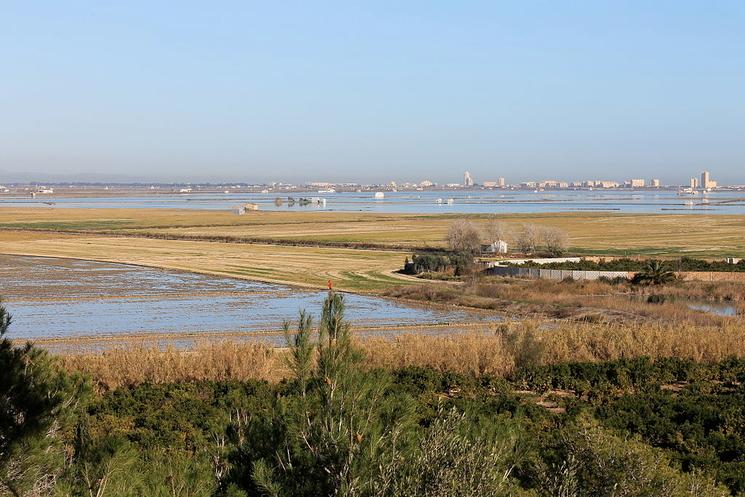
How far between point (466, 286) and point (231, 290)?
8.93 metres

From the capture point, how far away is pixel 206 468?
25.1 feet

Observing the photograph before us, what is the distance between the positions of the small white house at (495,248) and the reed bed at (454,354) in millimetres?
28688

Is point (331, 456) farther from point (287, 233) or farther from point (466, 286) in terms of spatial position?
point (287, 233)

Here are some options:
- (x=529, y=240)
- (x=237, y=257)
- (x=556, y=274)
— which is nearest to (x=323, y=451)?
(x=556, y=274)

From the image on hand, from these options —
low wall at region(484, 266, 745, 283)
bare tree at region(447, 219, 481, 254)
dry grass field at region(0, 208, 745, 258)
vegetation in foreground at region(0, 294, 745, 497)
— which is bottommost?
dry grass field at region(0, 208, 745, 258)

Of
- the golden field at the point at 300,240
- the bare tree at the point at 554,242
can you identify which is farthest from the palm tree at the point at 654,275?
the bare tree at the point at 554,242

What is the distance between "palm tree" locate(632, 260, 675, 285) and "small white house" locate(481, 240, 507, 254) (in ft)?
49.5

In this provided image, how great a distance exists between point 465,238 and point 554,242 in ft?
15.2

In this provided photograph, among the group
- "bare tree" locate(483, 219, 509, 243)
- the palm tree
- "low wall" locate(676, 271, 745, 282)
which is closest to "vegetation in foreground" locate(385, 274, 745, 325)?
the palm tree

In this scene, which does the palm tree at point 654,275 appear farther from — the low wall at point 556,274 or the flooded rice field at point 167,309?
the flooded rice field at point 167,309

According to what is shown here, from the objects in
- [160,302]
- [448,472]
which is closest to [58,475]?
[448,472]

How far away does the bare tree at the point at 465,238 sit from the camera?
51.7 m

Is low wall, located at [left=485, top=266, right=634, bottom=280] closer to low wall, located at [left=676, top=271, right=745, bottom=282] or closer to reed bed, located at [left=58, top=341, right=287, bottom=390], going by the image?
low wall, located at [left=676, top=271, right=745, bottom=282]

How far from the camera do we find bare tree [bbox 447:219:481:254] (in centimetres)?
5169
